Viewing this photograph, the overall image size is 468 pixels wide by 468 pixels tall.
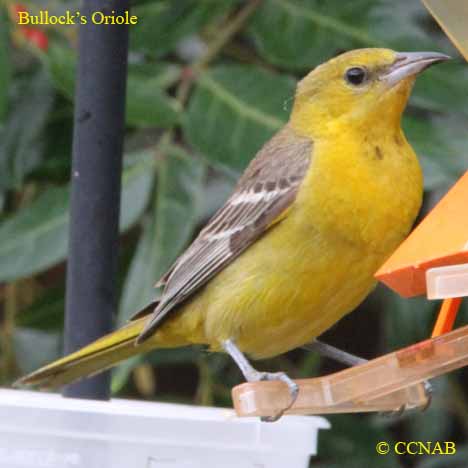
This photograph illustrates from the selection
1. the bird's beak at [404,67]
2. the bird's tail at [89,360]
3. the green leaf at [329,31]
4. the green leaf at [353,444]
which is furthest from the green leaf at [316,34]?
the green leaf at [353,444]

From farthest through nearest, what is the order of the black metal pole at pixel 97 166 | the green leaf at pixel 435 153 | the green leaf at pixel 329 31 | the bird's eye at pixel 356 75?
the green leaf at pixel 329 31 < the green leaf at pixel 435 153 < the bird's eye at pixel 356 75 < the black metal pole at pixel 97 166

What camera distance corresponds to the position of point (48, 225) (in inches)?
125

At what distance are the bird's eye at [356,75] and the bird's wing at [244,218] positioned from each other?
0.55 feet

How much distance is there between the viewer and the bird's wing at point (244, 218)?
2.60 metres

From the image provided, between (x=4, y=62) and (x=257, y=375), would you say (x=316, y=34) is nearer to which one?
(x=4, y=62)

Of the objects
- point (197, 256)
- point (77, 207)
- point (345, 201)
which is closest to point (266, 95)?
point (197, 256)

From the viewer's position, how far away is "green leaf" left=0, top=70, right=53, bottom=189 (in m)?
3.41

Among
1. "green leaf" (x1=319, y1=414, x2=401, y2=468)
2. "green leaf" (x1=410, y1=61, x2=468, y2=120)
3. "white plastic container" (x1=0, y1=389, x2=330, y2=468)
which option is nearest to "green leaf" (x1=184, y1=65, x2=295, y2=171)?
"green leaf" (x1=410, y1=61, x2=468, y2=120)

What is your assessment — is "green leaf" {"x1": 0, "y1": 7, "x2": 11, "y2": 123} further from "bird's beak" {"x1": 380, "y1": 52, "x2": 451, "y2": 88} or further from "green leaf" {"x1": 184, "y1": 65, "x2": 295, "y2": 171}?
"bird's beak" {"x1": 380, "y1": 52, "x2": 451, "y2": 88}

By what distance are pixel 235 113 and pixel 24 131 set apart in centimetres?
71

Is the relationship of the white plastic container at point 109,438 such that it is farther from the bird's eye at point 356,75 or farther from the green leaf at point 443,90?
the green leaf at point 443,90

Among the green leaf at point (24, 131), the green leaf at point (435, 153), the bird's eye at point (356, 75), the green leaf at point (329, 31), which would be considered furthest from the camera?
the green leaf at point (24, 131)

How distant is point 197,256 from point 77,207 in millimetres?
659

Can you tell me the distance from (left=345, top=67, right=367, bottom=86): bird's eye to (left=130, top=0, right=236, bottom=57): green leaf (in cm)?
61
